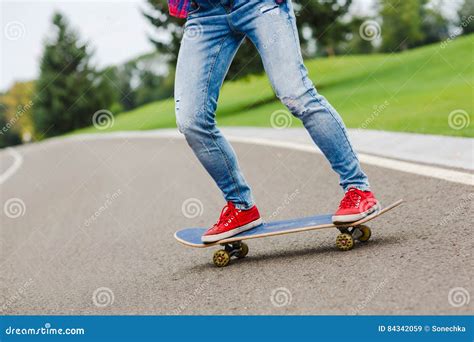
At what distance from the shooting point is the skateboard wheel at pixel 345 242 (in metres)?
4.00

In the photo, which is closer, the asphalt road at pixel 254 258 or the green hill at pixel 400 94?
the asphalt road at pixel 254 258

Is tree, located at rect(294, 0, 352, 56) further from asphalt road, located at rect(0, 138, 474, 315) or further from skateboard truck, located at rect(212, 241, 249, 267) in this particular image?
skateboard truck, located at rect(212, 241, 249, 267)

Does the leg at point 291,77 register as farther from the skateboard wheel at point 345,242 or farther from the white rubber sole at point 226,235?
the white rubber sole at point 226,235

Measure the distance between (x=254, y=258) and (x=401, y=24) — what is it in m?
76.1

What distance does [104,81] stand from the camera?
2532 inches

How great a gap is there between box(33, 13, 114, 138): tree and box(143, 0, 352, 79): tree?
1127 inches

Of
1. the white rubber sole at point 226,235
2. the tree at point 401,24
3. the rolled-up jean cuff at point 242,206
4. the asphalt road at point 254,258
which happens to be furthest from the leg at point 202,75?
the tree at point 401,24

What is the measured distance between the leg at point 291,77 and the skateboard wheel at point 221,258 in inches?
35.0

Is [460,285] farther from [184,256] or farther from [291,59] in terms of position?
[184,256]

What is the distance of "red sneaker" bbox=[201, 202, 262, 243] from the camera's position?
14.1ft

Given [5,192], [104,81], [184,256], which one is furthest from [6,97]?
[184,256]

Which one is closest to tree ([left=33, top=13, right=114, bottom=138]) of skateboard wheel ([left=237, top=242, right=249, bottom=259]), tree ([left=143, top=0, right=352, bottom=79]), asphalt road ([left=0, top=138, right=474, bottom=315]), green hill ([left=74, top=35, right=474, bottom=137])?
green hill ([left=74, top=35, right=474, bottom=137])

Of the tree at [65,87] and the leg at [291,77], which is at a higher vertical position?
the leg at [291,77]

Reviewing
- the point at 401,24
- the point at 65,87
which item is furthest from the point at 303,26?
the point at 401,24
